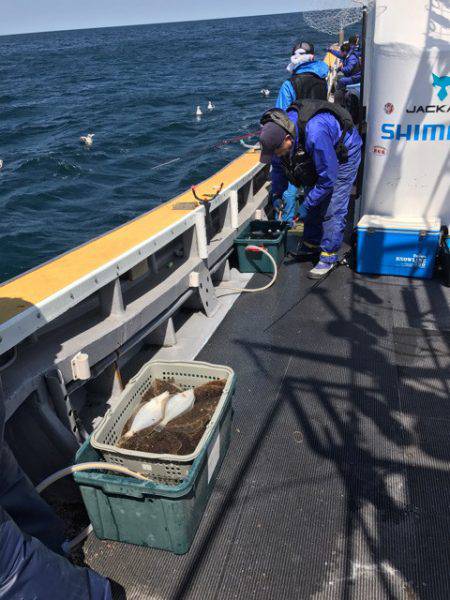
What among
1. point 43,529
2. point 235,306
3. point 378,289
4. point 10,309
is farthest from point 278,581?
point 378,289

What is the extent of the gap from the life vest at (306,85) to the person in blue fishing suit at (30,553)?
473 cm

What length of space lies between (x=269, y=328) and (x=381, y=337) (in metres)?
0.85

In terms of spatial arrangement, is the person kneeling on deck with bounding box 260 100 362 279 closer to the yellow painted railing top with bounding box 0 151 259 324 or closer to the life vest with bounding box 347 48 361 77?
the yellow painted railing top with bounding box 0 151 259 324

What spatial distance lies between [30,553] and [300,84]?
5.01 metres

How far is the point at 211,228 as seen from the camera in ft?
15.7

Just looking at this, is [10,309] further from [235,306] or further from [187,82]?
[187,82]

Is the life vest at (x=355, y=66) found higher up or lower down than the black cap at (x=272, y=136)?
higher up

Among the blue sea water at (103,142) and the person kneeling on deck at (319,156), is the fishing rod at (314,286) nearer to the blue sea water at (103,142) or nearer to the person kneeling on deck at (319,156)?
the person kneeling on deck at (319,156)

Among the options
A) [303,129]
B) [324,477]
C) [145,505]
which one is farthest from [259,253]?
[145,505]

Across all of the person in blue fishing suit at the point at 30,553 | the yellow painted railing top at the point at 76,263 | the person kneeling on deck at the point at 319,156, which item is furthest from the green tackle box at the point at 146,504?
the person kneeling on deck at the point at 319,156

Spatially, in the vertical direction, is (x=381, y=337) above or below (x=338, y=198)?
below

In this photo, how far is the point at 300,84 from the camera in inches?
208

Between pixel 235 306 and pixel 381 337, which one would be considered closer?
pixel 381 337

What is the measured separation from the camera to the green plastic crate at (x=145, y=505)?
2.07 meters
